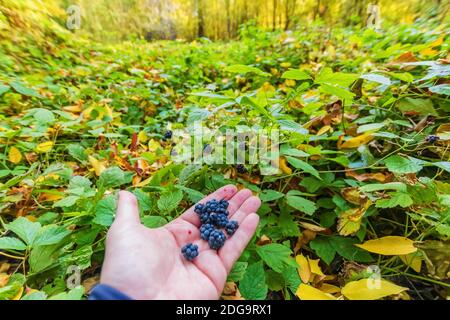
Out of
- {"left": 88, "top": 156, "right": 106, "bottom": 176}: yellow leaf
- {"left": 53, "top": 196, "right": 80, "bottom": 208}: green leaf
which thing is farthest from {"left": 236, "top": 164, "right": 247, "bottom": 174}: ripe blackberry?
{"left": 88, "top": 156, "right": 106, "bottom": 176}: yellow leaf

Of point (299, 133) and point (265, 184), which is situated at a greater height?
point (299, 133)

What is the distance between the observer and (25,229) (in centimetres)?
99

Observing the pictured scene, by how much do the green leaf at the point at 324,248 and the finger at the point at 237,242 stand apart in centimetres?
31

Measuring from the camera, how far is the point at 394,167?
3.55 feet

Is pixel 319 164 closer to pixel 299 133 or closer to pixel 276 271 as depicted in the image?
pixel 299 133

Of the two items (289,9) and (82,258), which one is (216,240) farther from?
(289,9)

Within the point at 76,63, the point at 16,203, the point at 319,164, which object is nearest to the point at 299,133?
the point at 319,164

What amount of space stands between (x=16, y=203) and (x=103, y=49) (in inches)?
173

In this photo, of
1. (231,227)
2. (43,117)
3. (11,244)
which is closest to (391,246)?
(231,227)

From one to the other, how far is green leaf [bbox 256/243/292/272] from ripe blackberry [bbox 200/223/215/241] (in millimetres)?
186

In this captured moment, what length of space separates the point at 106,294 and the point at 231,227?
1.55 feet

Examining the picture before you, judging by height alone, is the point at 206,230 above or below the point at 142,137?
below

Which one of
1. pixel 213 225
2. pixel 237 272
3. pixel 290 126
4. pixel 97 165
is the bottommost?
pixel 237 272

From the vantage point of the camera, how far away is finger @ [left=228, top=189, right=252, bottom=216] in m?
1.14
